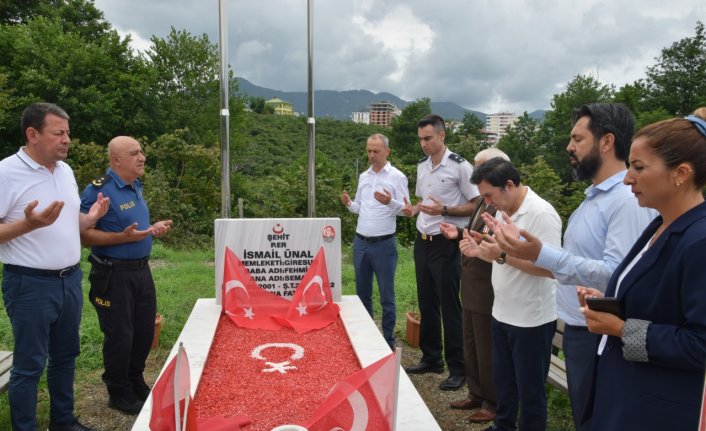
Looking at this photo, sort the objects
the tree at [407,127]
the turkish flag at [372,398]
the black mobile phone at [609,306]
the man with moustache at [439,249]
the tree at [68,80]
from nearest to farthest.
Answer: the black mobile phone at [609,306] → the turkish flag at [372,398] → the man with moustache at [439,249] → the tree at [68,80] → the tree at [407,127]

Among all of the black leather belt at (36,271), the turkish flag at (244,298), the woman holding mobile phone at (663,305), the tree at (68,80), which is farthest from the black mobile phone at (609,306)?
the tree at (68,80)

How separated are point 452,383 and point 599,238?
2.18 meters

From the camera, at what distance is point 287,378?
3.03m

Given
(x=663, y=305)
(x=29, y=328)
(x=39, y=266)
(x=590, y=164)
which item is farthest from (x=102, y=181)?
(x=663, y=305)

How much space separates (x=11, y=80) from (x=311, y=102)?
19249 mm

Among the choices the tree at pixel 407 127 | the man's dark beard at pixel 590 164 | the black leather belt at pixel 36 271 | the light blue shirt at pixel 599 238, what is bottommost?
the black leather belt at pixel 36 271

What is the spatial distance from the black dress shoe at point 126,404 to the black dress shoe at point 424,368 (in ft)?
6.74

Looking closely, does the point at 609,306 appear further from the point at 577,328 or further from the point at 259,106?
the point at 259,106

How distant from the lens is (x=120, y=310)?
3744 millimetres

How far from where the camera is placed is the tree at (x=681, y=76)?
102ft

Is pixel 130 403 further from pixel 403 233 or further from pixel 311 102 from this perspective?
pixel 403 233

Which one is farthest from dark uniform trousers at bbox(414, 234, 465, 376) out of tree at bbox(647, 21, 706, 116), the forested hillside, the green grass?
tree at bbox(647, 21, 706, 116)

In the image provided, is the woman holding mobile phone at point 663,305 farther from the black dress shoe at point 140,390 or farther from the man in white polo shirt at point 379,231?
the black dress shoe at point 140,390

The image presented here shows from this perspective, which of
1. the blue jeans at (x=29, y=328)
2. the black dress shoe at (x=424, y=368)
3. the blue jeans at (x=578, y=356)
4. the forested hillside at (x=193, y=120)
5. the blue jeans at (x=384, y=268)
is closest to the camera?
the blue jeans at (x=578, y=356)
